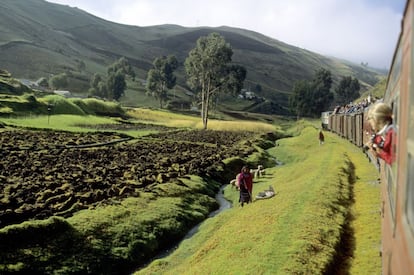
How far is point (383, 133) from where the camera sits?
25.3 feet

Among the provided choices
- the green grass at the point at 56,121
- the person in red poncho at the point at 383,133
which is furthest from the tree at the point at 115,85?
the person in red poncho at the point at 383,133

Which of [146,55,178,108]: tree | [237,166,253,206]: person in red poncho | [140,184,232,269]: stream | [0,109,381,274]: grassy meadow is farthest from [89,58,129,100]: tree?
[237,166,253,206]: person in red poncho

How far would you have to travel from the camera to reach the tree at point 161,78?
16550 centimetres

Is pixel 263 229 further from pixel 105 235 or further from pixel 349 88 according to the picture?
pixel 349 88

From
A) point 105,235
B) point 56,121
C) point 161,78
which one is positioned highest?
point 161,78

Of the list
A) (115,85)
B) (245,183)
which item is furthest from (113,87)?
(245,183)

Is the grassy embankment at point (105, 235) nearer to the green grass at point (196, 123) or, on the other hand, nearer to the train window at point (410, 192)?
the train window at point (410, 192)

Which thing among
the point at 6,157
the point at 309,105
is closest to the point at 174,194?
the point at 6,157

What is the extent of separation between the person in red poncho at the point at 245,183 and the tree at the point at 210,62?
71330 mm

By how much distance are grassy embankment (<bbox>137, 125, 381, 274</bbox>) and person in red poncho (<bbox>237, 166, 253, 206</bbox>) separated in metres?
0.72

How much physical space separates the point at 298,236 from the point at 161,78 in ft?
506

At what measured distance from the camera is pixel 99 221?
23406mm

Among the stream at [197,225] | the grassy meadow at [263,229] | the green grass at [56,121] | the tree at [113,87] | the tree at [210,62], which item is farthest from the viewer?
the tree at [113,87]

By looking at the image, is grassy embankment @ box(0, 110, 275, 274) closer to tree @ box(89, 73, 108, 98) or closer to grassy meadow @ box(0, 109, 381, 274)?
grassy meadow @ box(0, 109, 381, 274)
